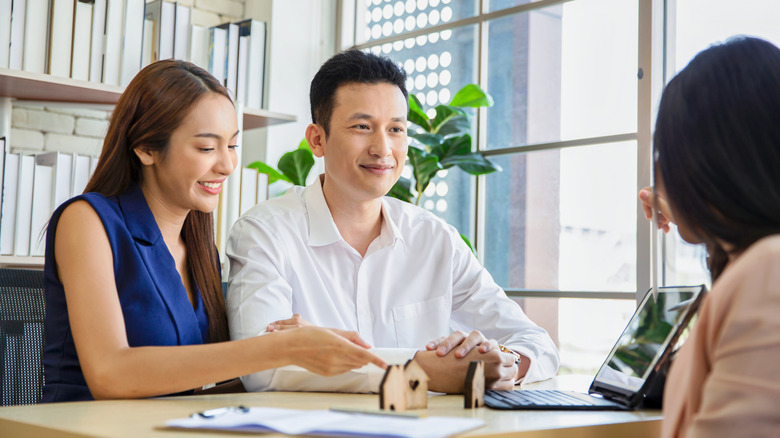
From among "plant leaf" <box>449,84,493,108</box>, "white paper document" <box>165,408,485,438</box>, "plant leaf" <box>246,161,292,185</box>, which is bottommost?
"white paper document" <box>165,408,485,438</box>

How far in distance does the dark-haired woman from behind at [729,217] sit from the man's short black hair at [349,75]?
4.01 feet

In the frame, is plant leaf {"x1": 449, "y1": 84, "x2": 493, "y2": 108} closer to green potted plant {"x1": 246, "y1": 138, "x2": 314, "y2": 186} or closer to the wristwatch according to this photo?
green potted plant {"x1": 246, "y1": 138, "x2": 314, "y2": 186}

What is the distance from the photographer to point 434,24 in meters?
3.58

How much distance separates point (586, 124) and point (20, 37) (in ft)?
6.92

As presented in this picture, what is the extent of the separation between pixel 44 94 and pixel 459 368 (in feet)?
7.02

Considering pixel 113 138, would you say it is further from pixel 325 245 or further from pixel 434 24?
pixel 434 24

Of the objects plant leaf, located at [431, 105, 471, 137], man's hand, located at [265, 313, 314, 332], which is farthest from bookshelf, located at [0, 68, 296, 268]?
man's hand, located at [265, 313, 314, 332]

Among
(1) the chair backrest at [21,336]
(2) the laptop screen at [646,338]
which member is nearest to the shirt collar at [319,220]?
(1) the chair backrest at [21,336]

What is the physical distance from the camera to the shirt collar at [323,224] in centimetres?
189

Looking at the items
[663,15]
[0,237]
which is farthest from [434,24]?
[0,237]

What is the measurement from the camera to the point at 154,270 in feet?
4.83

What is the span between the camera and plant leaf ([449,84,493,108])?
305 centimetres

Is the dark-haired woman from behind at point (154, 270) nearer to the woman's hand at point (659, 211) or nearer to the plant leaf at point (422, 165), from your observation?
the woman's hand at point (659, 211)

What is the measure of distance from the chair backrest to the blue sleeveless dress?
0.29ft
